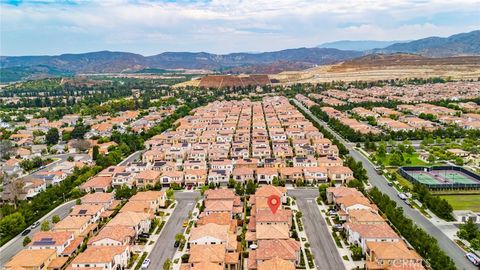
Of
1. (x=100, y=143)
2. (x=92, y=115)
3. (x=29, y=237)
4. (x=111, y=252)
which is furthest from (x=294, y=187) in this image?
(x=92, y=115)

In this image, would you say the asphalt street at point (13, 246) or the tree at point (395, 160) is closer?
the asphalt street at point (13, 246)

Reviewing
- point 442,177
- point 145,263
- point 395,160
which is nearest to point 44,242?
point 145,263

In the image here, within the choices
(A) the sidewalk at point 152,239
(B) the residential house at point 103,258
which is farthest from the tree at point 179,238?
(B) the residential house at point 103,258

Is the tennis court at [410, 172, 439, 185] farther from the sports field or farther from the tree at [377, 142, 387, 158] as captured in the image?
the tree at [377, 142, 387, 158]

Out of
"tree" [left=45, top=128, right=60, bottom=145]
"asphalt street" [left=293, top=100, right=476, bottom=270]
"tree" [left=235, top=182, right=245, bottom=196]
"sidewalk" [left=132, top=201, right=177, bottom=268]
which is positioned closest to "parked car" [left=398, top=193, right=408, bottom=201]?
"asphalt street" [left=293, top=100, right=476, bottom=270]

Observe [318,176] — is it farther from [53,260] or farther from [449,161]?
[53,260]

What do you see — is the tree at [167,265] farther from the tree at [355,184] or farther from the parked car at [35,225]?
the tree at [355,184]

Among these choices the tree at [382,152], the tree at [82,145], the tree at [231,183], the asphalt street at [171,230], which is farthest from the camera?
the tree at [82,145]
